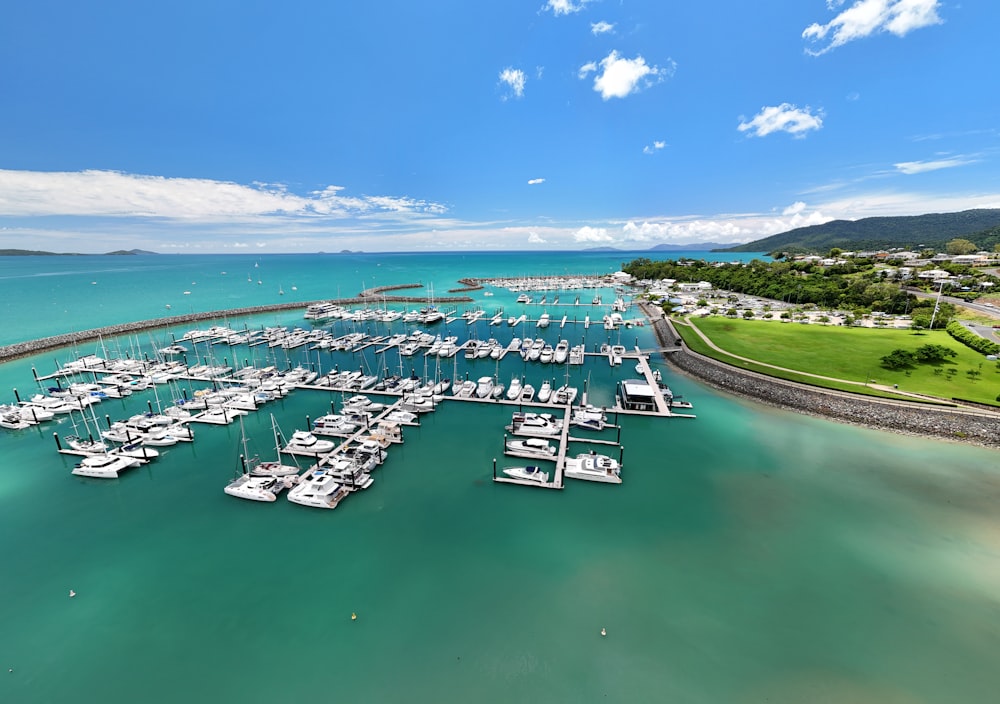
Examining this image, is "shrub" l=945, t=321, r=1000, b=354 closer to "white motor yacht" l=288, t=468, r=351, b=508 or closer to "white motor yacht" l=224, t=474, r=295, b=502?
"white motor yacht" l=288, t=468, r=351, b=508

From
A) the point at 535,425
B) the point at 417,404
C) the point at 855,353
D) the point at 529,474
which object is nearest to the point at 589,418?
the point at 535,425

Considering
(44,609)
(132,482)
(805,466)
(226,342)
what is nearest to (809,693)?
(805,466)

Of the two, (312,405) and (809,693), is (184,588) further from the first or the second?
(809,693)

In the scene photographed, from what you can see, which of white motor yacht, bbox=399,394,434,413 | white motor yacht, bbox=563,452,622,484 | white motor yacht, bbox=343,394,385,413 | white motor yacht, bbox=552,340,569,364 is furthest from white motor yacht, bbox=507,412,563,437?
white motor yacht, bbox=552,340,569,364

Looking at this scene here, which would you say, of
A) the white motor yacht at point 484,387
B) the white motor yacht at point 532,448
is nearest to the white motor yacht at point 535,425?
the white motor yacht at point 532,448

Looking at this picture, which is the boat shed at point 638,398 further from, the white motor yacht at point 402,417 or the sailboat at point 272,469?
the sailboat at point 272,469

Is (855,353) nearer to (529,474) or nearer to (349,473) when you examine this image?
(529,474)
